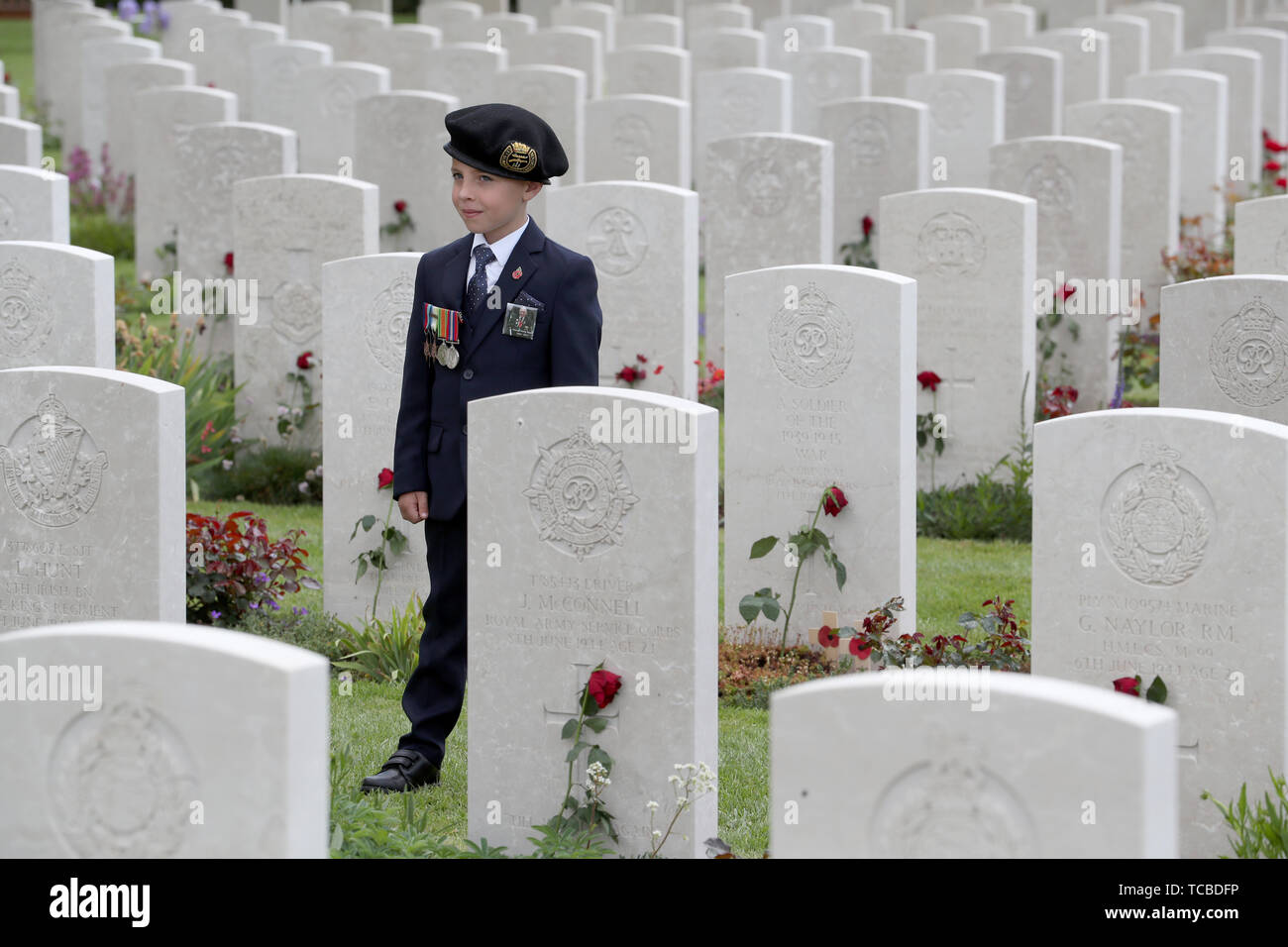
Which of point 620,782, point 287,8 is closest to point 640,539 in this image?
point 620,782

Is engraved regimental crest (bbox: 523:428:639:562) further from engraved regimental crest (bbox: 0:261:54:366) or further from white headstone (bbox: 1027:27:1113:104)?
white headstone (bbox: 1027:27:1113:104)

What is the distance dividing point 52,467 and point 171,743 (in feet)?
5.81

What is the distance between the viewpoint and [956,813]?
309 cm

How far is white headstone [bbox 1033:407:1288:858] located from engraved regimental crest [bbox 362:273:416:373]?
2603mm

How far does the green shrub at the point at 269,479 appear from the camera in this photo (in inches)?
321

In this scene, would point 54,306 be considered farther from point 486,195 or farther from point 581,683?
point 581,683

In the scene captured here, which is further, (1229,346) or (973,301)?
(973,301)

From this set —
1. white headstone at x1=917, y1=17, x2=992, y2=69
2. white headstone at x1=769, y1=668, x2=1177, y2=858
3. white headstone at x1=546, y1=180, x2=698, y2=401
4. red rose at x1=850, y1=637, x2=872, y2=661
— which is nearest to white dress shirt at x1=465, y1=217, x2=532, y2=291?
red rose at x1=850, y1=637, x2=872, y2=661

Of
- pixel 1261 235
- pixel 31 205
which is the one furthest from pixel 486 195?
pixel 1261 235

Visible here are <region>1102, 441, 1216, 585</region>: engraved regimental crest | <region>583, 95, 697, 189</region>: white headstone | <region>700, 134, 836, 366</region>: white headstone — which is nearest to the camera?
<region>1102, 441, 1216, 585</region>: engraved regimental crest

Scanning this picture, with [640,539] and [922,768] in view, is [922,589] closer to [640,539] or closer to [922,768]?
[640,539]

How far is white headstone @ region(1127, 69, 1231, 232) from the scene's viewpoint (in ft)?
41.5

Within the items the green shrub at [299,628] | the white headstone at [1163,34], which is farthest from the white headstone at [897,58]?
the green shrub at [299,628]

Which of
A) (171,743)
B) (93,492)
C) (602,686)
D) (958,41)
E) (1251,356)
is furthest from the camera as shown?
(958,41)
